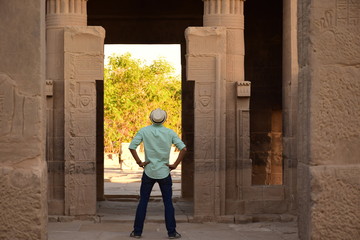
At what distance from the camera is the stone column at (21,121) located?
660 cm

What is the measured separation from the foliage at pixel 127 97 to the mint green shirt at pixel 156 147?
27974 mm

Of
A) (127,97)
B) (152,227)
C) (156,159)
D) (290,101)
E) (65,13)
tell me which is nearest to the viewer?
(156,159)

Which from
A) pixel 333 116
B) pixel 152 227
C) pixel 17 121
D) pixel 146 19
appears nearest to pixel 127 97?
pixel 146 19

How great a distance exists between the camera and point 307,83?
6.77 meters

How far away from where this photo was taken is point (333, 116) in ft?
22.0

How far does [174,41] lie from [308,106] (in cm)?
1062

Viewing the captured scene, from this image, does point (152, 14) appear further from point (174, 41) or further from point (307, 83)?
point (307, 83)

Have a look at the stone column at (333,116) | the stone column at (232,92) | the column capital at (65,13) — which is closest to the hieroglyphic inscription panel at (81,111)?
the column capital at (65,13)

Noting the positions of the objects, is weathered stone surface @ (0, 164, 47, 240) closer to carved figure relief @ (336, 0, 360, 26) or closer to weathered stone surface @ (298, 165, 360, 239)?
weathered stone surface @ (298, 165, 360, 239)

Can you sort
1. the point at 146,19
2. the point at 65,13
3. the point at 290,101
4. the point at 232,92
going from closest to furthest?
the point at 65,13 < the point at 232,92 < the point at 290,101 < the point at 146,19

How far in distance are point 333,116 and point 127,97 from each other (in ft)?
101

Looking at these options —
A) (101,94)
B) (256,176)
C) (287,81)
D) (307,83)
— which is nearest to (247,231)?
(287,81)

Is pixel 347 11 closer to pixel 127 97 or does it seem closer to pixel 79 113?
pixel 79 113

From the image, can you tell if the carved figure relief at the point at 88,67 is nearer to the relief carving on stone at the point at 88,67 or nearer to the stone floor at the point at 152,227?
the relief carving on stone at the point at 88,67
